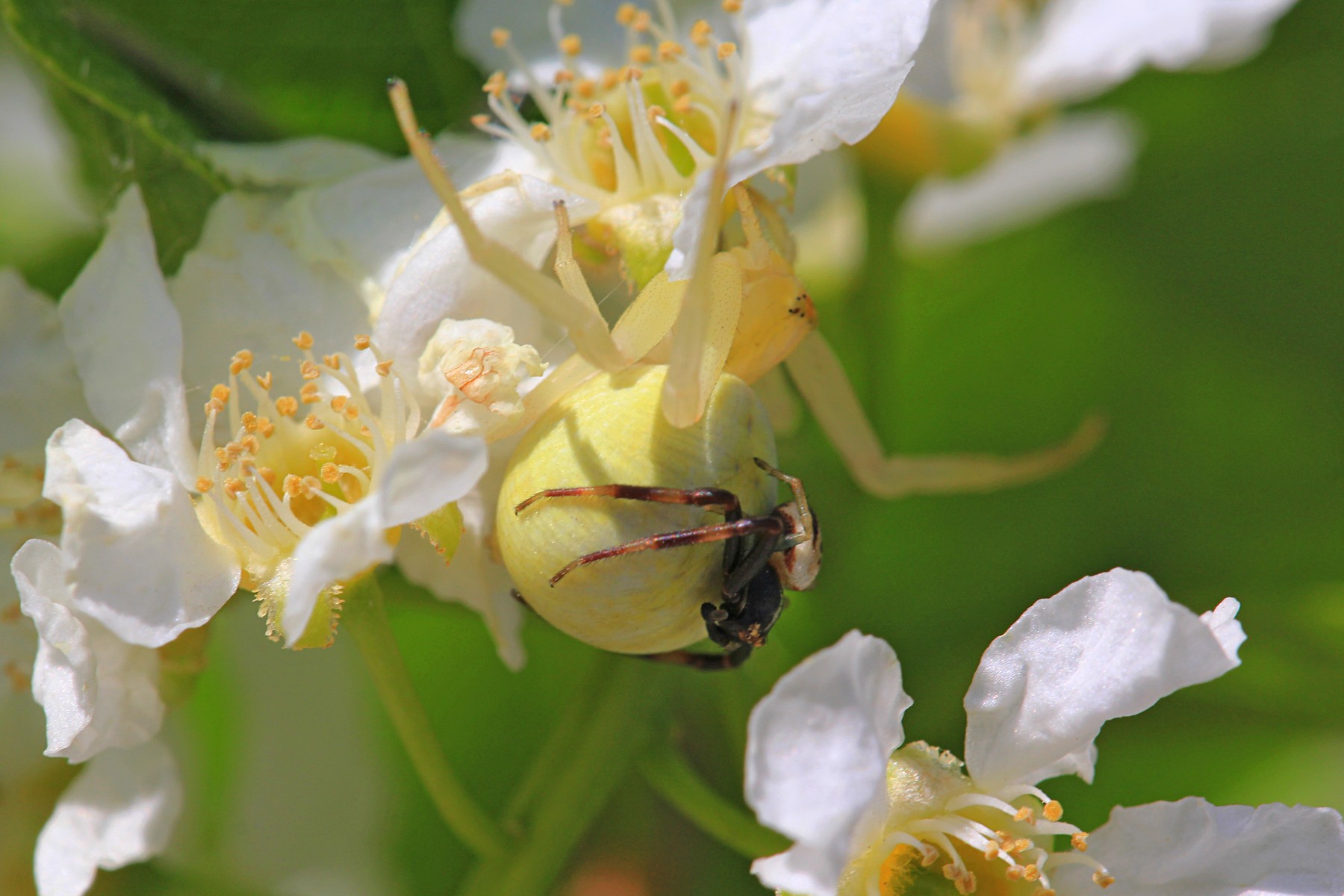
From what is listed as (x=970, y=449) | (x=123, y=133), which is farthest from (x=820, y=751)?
(x=970, y=449)

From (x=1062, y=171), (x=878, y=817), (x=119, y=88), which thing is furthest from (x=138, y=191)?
(x=1062, y=171)

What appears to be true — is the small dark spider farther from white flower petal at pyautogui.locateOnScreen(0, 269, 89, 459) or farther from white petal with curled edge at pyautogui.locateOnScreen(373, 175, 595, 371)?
white flower petal at pyautogui.locateOnScreen(0, 269, 89, 459)

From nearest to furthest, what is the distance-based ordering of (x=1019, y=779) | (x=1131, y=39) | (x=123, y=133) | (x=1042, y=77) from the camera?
(x=1019, y=779) < (x=123, y=133) < (x=1131, y=39) < (x=1042, y=77)

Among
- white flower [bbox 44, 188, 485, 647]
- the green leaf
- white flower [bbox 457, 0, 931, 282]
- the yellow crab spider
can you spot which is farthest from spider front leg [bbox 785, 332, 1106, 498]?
the green leaf

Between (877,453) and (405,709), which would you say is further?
(877,453)

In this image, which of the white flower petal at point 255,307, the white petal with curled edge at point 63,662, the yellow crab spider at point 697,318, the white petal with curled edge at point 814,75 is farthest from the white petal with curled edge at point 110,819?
the white petal with curled edge at point 814,75

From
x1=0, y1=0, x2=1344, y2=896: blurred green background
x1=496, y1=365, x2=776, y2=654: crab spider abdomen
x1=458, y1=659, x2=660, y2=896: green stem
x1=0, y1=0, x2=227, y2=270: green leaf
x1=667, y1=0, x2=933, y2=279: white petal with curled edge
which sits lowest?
x1=0, y1=0, x2=1344, y2=896: blurred green background

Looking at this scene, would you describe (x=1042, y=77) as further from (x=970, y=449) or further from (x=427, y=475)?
(x=427, y=475)
